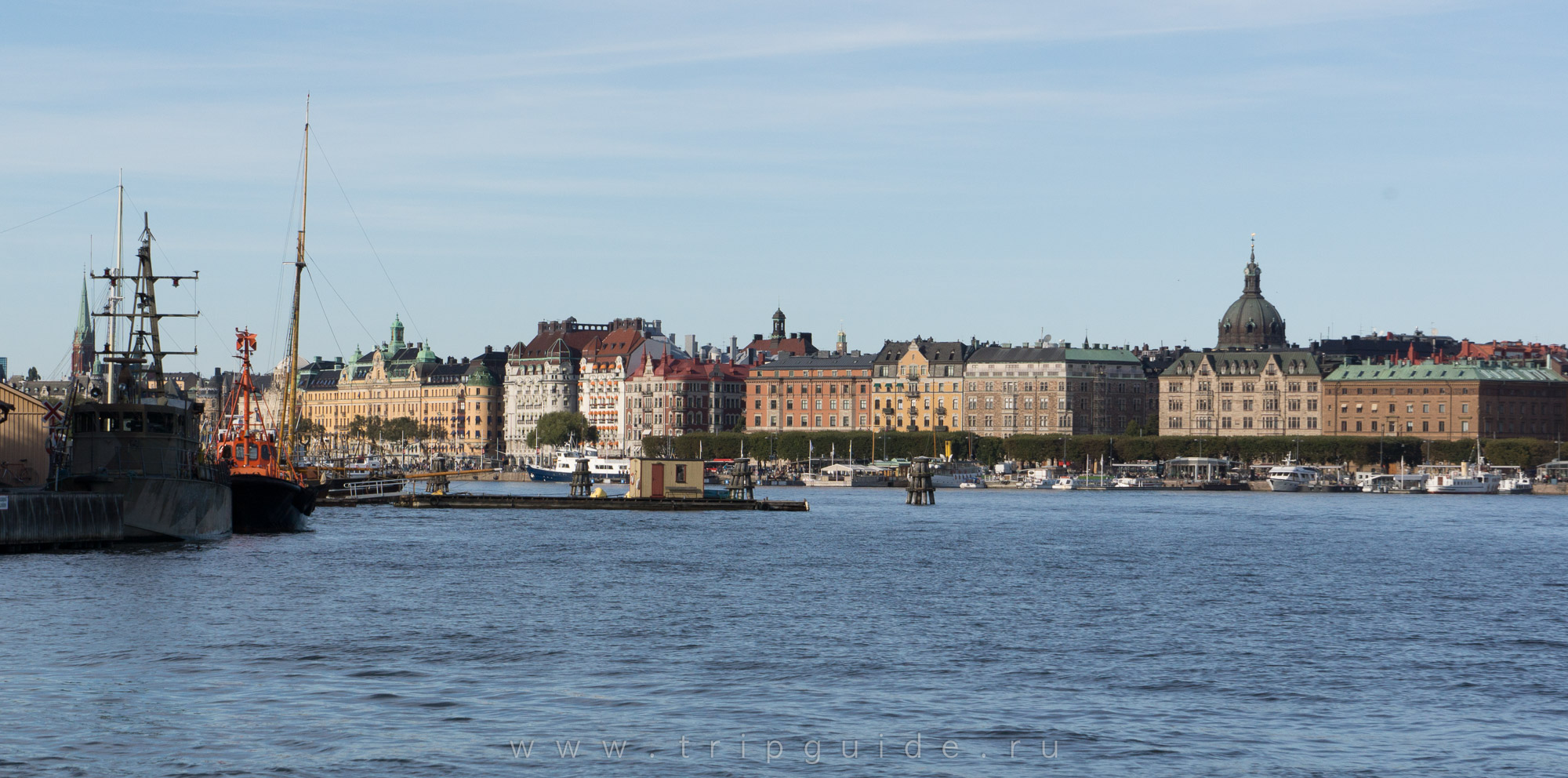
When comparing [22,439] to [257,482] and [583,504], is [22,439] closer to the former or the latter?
[257,482]

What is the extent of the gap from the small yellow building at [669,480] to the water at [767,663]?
138 ft

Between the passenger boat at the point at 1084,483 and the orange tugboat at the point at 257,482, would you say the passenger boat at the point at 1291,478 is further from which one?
the orange tugboat at the point at 257,482

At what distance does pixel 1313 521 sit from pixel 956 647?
2998 inches

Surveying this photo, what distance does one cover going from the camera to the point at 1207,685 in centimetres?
3356

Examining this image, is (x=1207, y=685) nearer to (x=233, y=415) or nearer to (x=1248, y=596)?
(x=1248, y=596)

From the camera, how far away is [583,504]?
110250 mm

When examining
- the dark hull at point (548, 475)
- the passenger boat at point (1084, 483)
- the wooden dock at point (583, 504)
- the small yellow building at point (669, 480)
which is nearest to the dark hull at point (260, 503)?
the wooden dock at point (583, 504)

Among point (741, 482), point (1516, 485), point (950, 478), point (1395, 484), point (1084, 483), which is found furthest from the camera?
point (950, 478)

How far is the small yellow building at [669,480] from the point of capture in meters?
112

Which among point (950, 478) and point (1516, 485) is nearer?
point (1516, 485)

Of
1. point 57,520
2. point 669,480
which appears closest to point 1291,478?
point 669,480

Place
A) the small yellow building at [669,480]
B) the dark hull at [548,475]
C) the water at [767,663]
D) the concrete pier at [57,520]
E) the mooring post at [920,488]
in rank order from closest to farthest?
the water at [767,663]
the concrete pier at [57,520]
the small yellow building at [669,480]
the mooring post at [920,488]
the dark hull at [548,475]

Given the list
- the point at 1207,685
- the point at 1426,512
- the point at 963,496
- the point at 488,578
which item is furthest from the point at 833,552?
the point at 963,496

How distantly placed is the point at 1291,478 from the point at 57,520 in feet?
493
